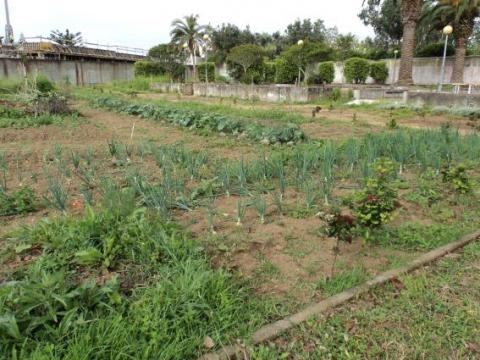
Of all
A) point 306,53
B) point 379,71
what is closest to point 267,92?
point 306,53

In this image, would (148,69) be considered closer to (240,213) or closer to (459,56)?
(459,56)

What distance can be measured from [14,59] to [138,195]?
24.8 meters

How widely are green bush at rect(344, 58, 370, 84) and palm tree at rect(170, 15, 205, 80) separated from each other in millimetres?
10422

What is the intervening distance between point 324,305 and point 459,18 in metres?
21.1

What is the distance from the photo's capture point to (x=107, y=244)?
2213mm

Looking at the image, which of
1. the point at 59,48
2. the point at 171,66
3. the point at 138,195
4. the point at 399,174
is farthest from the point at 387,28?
the point at 138,195

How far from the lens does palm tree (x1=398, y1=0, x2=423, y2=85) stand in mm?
14968

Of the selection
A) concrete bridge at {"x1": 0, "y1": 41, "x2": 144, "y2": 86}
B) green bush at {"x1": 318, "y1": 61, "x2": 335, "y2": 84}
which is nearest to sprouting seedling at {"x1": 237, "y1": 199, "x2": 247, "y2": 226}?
green bush at {"x1": 318, "y1": 61, "x2": 335, "y2": 84}

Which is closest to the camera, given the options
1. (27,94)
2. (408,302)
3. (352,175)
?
(408,302)

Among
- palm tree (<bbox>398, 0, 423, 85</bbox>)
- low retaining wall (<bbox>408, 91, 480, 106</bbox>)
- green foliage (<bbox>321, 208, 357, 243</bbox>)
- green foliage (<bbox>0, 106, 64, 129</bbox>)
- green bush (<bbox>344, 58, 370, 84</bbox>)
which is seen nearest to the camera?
green foliage (<bbox>321, 208, 357, 243</bbox>)

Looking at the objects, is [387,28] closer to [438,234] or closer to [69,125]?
[69,125]

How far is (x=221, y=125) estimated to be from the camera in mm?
6789

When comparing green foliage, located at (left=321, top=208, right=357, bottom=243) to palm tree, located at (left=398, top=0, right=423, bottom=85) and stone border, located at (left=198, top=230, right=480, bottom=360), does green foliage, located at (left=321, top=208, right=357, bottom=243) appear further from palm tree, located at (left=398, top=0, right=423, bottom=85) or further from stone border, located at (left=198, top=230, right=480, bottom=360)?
palm tree, located at (left=398, top=0, right=423, bottom=85)

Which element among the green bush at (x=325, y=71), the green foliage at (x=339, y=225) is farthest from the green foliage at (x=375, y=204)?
the green bush at (x=325, y=71)
